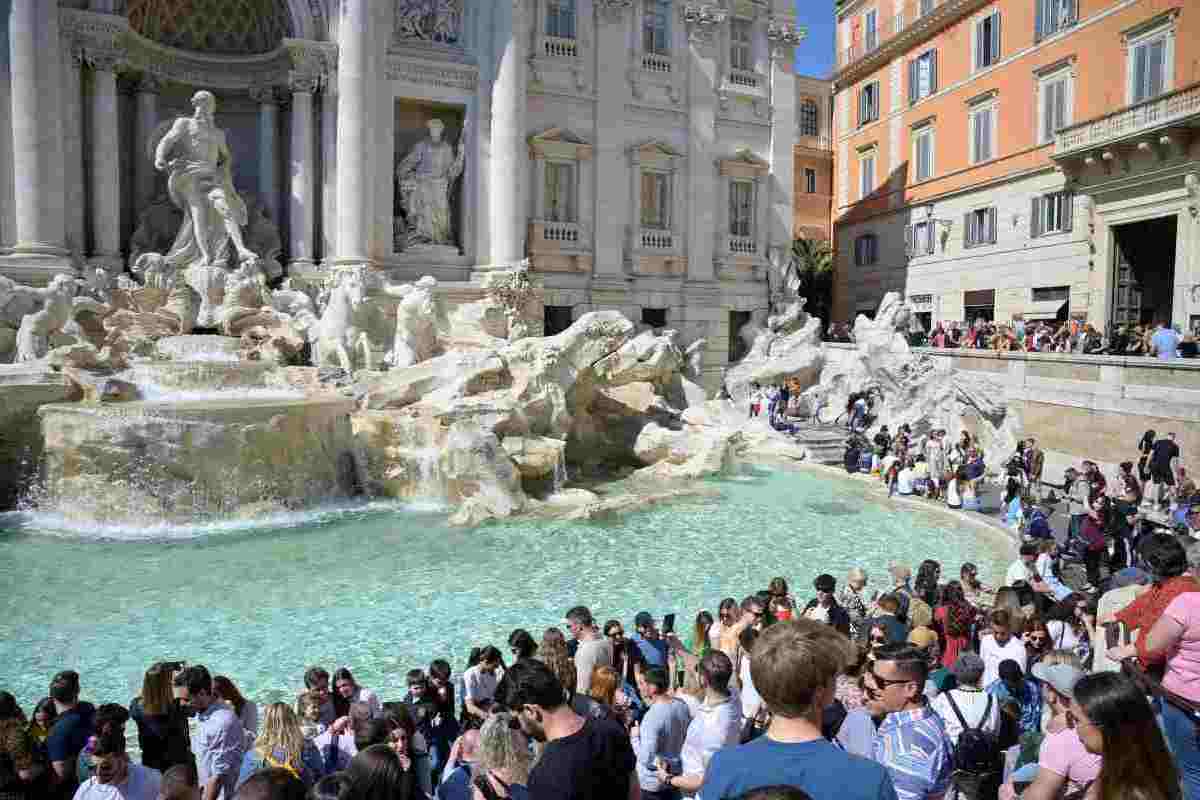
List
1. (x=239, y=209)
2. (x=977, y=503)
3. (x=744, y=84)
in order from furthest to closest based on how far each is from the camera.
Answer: (x=744, y=84)
(x=239, y=209)
(x=977, y=503)

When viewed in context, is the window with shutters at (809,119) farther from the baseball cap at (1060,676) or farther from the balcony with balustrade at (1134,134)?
the baseball cap at (1060,676)

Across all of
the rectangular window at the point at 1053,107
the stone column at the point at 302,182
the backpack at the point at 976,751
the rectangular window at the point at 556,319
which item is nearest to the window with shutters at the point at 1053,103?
the rectangular window at the point at 1053,107

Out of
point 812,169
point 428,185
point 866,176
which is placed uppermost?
point 812,169

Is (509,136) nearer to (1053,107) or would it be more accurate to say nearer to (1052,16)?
(1053,107)

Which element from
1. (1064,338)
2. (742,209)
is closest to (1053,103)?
(1064,338)

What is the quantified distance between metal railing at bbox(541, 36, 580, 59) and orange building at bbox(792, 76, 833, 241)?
14.6 m

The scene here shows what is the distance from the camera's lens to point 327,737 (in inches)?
153

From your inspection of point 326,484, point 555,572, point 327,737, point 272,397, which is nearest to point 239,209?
point 272,397

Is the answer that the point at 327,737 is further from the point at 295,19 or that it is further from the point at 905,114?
the point at 905,114

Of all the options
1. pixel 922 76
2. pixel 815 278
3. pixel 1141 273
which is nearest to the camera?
pixel 1141 273

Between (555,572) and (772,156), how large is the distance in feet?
57.1

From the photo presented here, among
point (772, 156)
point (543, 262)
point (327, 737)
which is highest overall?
point (772, 156)

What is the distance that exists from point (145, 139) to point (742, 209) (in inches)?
557

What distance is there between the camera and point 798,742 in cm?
209
